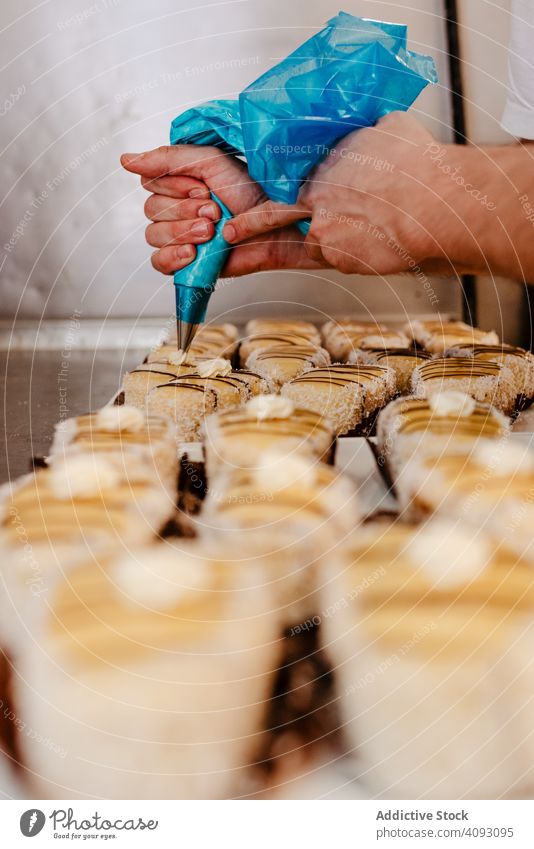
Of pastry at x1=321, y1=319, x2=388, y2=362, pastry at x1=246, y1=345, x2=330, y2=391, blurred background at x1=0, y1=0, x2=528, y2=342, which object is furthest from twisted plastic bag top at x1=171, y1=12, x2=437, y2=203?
pastry at x1=321, y1=319, x2=388, y2=362

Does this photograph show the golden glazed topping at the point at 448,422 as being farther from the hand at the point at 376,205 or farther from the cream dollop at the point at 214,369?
the cream dollop at the point at 214,369

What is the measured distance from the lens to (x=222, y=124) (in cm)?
76

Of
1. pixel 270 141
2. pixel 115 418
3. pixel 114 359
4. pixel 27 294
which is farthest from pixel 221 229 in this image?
pixel 114 359

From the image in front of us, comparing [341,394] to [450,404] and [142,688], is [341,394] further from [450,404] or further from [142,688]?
[142,688]

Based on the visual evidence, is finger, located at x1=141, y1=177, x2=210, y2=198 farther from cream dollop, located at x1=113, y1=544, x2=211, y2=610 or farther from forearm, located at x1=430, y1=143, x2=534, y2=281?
cream dollop, located at x1=113, y1=544, x2=211, y2=610

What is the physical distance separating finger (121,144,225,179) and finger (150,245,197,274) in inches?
3.2

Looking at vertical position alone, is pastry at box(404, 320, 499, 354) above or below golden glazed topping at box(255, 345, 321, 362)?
above

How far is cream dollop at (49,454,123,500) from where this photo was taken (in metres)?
0.59

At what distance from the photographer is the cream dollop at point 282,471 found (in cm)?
62

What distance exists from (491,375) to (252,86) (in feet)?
1.55

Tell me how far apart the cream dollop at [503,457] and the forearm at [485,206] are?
162mm

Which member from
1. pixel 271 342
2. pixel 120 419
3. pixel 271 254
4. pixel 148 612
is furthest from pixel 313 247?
pixel 148 612

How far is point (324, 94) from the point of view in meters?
0.68

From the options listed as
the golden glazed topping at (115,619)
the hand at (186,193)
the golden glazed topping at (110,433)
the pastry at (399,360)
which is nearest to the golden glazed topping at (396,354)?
the pastry at (399,360)
